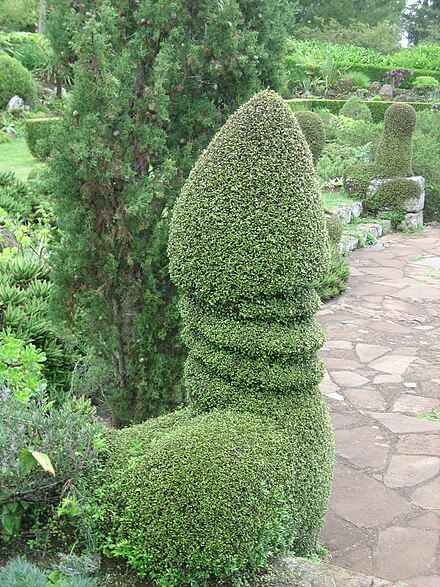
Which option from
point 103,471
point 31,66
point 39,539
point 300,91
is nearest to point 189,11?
point 103,471

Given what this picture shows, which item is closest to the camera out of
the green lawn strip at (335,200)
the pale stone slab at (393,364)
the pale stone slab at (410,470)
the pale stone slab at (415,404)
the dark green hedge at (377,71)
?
the pale stone slab at (410,470)

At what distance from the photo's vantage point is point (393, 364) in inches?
241

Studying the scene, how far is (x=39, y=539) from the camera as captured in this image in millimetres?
2547

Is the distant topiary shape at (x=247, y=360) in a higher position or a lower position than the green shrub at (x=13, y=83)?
lower

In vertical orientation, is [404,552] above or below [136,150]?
below

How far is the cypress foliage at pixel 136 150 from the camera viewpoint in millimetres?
3320

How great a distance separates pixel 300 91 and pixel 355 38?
1274 centimetres

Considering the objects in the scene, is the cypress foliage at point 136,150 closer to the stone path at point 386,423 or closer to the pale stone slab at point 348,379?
the stone path at point 386,423

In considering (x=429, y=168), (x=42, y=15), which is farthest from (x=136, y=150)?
(x=42, y=15)

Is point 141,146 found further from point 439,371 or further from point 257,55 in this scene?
point 439,371

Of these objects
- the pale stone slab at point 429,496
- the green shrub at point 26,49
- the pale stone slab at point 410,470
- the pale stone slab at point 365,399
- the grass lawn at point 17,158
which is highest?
the green shrub at point 26,49

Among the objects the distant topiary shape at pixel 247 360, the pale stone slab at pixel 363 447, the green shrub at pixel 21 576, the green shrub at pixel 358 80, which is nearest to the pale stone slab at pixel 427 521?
the pale stone slab at pixel 363 447

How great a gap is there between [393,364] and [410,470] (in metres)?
1.96

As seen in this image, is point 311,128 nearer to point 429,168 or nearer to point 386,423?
point 386,423
